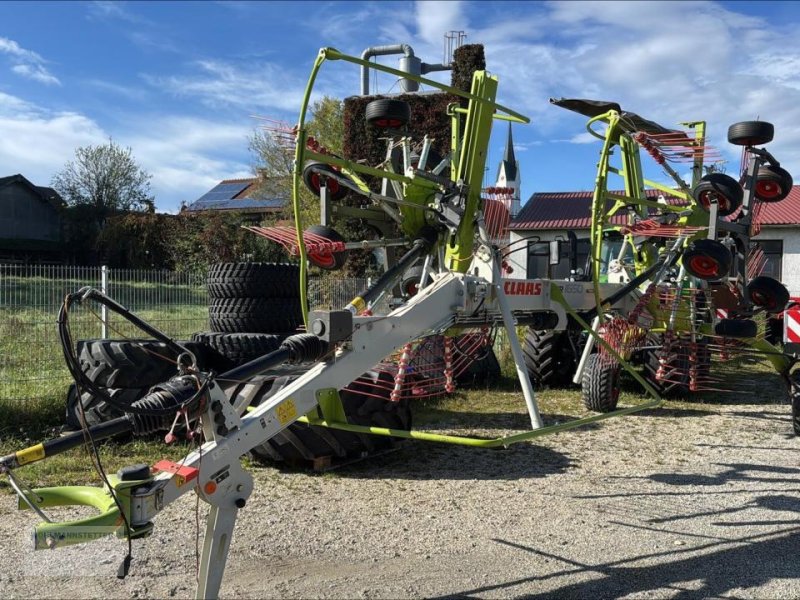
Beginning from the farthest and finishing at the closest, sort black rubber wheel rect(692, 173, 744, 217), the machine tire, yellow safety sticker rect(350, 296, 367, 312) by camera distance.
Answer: the machine tire, black rubber wheel rect(692, 173, 744, 217), yellow safety sticker rect(350, 296, 367, 312)

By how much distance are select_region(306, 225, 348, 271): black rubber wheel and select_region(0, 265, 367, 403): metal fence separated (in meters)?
2.77

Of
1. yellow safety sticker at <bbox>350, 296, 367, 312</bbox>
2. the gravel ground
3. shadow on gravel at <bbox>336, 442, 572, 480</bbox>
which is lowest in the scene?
the gravel ground

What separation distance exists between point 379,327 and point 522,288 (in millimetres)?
1544

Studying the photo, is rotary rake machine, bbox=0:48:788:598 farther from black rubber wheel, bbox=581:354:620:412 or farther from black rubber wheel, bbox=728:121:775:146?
black rubber wheel, bbox=581:354:620:412

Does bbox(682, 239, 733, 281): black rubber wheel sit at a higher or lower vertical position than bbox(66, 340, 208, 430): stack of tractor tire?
higher

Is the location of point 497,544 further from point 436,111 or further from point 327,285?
point 436,111

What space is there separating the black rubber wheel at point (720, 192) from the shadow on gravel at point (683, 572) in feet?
8.97

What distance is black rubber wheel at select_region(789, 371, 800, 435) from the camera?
303 inches

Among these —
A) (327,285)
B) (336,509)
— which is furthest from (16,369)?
(327,285)

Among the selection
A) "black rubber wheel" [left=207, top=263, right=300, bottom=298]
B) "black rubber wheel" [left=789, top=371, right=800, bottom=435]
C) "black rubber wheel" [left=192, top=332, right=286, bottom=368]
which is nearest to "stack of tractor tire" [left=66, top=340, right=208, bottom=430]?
"black rubber wheel" [left=192, top=332, right=286, bottom=368]

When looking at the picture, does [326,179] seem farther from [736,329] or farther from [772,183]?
[772,183]

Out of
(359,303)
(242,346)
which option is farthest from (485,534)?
(242,346)

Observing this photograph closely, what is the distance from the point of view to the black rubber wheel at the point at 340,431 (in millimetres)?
5746

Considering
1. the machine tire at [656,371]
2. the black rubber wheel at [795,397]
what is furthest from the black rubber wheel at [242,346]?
the black rubber wheel at [795,397]
